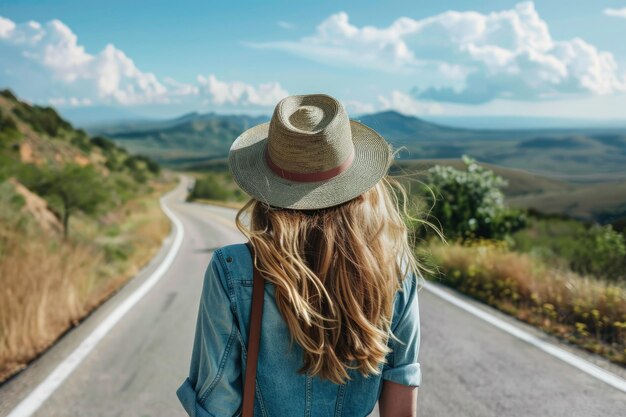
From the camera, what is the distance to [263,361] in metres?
1.59

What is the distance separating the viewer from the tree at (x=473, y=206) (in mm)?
9969

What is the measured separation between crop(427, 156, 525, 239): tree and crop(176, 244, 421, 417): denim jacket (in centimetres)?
845

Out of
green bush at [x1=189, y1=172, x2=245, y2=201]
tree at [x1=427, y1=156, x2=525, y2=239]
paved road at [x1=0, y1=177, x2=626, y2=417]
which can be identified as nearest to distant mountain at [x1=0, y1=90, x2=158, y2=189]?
paved road at [x1=0, y1=177, x2=626, y2=417]

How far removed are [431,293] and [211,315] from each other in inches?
228

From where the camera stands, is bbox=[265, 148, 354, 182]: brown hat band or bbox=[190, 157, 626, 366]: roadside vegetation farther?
bbox=[190, 157, 626, 366]: roadside vegetation

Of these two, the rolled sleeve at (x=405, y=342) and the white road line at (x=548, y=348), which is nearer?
the rolled sleeve at (x=405, y=342)

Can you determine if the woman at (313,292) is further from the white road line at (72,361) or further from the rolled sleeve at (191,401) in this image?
the white road line at (72,361)

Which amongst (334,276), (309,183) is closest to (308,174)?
(309,183)

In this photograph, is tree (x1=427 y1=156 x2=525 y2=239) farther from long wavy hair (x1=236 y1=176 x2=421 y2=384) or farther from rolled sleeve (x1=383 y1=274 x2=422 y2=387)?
long wavy hair (x1=236 y1=176 x2=421 y2=384)

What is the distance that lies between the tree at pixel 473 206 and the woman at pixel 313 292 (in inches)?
333

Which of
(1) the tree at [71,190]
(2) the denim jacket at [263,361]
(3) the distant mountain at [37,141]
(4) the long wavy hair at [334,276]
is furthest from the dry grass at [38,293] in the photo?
(1) the tree at [71,190]

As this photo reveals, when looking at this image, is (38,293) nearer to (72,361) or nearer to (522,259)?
(72,361)

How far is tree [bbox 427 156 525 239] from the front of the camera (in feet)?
32.7

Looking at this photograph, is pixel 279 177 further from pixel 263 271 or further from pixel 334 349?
pixel 334 349
